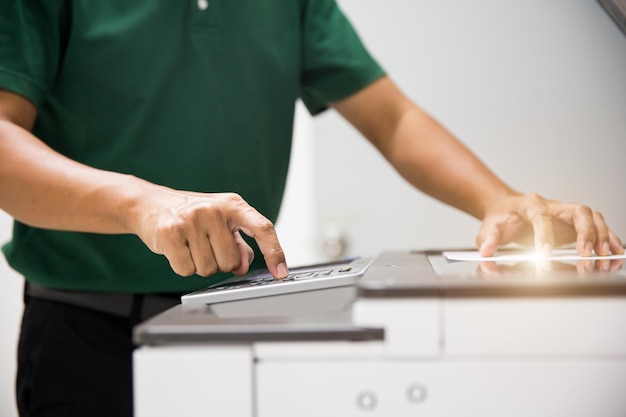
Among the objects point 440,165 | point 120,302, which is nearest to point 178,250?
point 120,302

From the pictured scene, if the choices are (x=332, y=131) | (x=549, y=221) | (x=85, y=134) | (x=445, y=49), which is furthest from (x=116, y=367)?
(x=445, y=49)

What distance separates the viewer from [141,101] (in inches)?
27.4

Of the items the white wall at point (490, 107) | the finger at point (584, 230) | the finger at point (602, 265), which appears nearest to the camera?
the finger at point (602, 265)

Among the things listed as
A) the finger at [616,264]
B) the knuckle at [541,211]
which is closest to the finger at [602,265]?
the finger at [616,264]

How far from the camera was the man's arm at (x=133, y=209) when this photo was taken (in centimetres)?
46

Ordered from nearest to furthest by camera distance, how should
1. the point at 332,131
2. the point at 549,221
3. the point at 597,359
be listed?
the point at 597,359 → the point at 549,221 → the point at 332,131

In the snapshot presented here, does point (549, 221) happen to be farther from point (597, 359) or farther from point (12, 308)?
point (12, 308)

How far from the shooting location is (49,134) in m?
0.71

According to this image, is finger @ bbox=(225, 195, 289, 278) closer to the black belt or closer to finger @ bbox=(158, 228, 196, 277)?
finger @ bbox=(158, 228, 196, 277)

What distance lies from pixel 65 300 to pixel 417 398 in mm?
521

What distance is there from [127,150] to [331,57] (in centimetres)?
36

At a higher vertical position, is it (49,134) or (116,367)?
(49,134)

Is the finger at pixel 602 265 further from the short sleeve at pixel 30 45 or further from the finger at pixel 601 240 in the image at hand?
the short sleeve at pixel 30 45

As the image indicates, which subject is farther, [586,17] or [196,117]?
[586,17]
